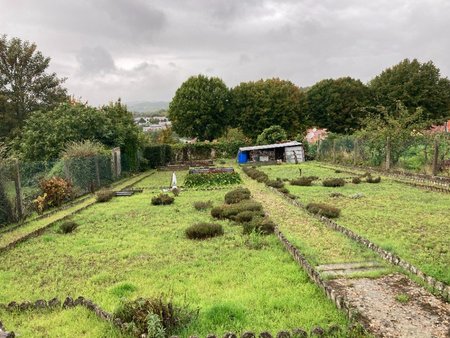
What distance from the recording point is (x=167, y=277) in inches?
317

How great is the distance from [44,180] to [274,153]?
3166 cm

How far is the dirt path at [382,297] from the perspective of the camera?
538 cm

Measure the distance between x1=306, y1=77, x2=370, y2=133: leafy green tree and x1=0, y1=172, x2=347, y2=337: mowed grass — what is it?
51266mm

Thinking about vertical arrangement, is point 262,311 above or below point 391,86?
below

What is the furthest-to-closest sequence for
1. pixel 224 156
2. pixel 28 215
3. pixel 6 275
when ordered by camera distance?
pixel 224 156, pixel 28 215, pixel 6 275

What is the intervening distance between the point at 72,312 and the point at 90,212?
10954 millimetres

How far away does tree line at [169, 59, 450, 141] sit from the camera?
59.8 m

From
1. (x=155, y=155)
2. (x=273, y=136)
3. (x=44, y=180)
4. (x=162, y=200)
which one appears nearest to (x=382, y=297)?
(x=162, y=200)

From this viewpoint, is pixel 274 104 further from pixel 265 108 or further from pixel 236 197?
pixel 236 197

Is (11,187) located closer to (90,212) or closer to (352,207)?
(90,212)

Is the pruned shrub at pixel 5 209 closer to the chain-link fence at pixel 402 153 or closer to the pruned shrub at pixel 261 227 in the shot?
the pruned shrub at pixel 261 227

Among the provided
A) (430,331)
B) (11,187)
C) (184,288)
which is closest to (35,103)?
(11,187)

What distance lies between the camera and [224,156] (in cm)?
5466

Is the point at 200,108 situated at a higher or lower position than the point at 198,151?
higher
